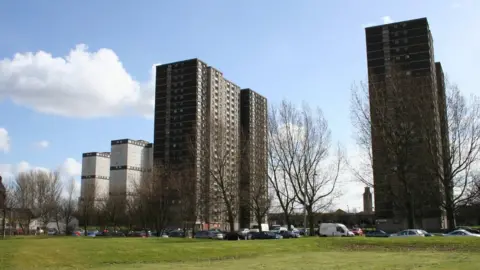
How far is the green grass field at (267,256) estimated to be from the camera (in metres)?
23.8

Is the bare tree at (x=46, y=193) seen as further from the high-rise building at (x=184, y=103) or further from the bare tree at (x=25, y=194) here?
the high-rise building at (x=184, y=103)

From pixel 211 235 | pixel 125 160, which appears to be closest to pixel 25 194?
pixel 211 235

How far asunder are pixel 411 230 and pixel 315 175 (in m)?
15.0

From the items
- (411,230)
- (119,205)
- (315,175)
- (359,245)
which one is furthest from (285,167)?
(119,205)

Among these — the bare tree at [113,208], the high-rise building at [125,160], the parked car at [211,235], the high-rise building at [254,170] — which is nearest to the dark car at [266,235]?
the high-rise building at [254,170]

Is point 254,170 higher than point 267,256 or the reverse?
higher

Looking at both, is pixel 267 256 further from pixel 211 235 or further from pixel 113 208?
pixel 113 208

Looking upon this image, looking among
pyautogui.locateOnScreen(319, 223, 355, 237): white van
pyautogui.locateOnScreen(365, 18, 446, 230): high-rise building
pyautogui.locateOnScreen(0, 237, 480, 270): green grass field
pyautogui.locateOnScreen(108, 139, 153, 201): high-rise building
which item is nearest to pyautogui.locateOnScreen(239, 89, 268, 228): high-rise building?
pyautogui.locateOnScreen(319, 223, 355, 237): white van

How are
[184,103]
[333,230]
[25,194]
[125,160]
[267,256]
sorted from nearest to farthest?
[267,256] < [333,230] < [25,194] < [184,103] < [125,160]

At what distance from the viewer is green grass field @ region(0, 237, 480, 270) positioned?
23797mm

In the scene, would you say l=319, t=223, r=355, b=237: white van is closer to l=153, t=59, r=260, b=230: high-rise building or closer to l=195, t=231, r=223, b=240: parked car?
l=195, t=231, r=223, b=240: parked car

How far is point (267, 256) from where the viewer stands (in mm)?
31953

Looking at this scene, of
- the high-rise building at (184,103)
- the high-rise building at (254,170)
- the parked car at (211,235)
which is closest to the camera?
the high-rise building at (254,170)

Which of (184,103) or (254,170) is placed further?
(184,103)
